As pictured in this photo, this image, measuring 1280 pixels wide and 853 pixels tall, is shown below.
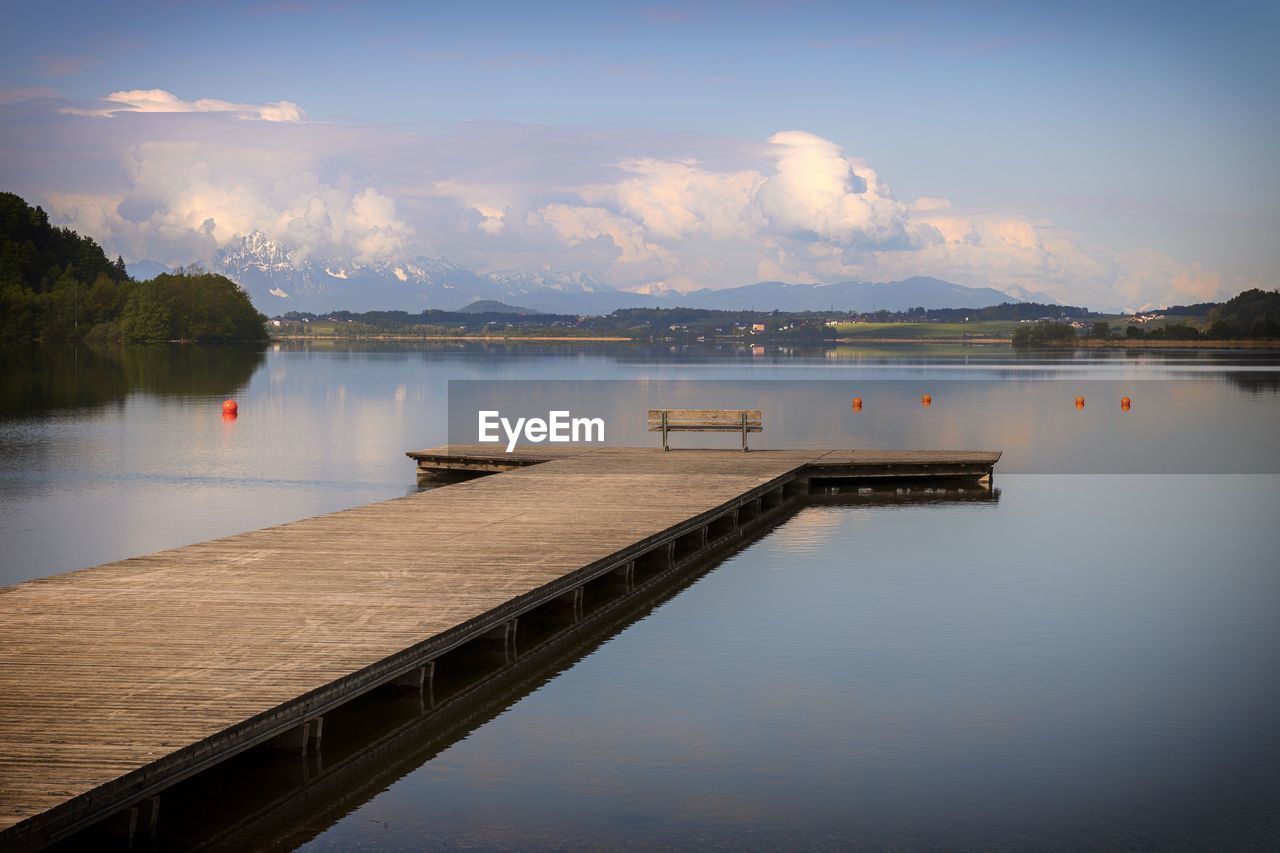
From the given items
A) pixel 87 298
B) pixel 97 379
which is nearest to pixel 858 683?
pixel 97 379

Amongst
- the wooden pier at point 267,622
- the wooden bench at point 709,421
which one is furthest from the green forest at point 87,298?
the wooden pier at point 267,622

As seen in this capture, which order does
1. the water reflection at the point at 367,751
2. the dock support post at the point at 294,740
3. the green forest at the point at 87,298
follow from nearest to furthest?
the water reflection at the point at 367,751, the dock support post at the point at 294,740, the green forest at the point at 87,298

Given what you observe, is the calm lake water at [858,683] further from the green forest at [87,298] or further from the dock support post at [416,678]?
the green forest at [87,298]

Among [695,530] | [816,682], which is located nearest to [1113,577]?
[695,530]

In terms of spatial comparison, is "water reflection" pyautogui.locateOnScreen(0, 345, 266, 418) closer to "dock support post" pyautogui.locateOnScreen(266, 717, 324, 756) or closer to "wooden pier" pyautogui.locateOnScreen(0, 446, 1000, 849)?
"wooden pier" pyautogui.locateOnScreen(0, 446, 1000, 849)

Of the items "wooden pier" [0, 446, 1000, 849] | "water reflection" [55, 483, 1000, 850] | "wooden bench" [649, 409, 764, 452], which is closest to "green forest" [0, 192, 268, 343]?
"wooden bench" [649, 409, 764, 452]

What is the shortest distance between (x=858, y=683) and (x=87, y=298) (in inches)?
6478

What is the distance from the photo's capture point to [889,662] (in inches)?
544

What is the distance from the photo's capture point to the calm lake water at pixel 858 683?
9297mm

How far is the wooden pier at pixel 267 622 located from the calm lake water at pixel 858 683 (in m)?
0.63

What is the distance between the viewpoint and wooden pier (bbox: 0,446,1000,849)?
26.8ft

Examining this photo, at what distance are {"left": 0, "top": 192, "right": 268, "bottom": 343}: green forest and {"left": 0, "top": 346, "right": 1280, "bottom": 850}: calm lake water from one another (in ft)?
434

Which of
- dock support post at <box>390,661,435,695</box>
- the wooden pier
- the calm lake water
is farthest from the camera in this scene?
dock support post at <box>390,661,435,695</box>

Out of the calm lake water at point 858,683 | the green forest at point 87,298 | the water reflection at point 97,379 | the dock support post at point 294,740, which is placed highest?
the green forest at point 87,298
